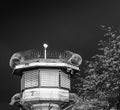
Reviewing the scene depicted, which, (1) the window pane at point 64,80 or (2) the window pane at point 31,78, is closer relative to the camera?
(2) the window pane at point 31,78

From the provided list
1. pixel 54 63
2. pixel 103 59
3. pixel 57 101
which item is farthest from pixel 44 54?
pixel 103 59

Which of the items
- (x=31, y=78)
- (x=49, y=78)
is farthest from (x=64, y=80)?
(x=31, y=78)

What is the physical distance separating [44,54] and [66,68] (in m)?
1.34

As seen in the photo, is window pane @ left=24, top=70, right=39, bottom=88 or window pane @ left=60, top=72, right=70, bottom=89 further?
window pane @ left=60, top=72, right=70, bottom=89

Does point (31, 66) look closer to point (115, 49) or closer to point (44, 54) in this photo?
point (44, 54)

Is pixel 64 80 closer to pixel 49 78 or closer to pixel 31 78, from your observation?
pixel 49 78

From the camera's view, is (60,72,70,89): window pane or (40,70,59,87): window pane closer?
(40,70,59,87): window pane

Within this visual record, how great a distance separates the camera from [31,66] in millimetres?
20125

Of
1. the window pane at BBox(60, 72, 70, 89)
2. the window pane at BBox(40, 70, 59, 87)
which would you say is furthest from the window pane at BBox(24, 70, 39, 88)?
the window pane at BBox(60, 72, 70, 89)

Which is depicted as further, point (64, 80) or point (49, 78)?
point (64, 80)

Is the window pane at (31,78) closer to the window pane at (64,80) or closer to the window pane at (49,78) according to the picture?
the window pane at (49,78)

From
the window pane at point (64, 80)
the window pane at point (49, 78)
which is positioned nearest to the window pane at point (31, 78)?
the window pane at point (49, 78)

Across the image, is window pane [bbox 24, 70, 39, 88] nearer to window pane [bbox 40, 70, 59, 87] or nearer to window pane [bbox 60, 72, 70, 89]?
window pane [bbox 40, 70, 59, 87]

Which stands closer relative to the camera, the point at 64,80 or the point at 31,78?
the point at 31,78
